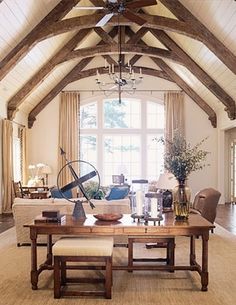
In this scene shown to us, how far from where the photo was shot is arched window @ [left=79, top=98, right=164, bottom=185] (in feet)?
41.6

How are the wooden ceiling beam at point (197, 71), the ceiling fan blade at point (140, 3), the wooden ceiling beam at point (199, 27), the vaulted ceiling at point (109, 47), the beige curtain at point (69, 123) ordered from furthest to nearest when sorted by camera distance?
the beige curtain at point (69, 123) < the wooden ceiling beam at point (197, 71) < the wooden ceiling beam at point (199, 27) < the vaulted ceiling at point (109, 47) < the ceiling fan blade at point (140, 3)

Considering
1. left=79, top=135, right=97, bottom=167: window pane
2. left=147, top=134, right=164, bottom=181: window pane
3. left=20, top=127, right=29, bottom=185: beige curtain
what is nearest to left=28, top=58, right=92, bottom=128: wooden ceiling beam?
left=20, top=127, right=29, bottom=185: beige curtain

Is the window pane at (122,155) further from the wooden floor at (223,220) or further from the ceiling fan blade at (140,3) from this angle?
the ceiling fan blade at (140,3)

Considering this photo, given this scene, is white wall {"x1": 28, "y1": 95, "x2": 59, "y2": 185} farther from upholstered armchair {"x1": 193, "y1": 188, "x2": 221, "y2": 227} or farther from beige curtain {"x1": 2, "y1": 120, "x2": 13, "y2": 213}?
upholstered armchair {"x1": 193, "y1": 188, "x2": 221, "y2": 227}

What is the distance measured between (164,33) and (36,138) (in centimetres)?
535

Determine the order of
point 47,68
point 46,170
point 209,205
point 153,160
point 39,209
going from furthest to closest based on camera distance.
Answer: point 153,160, point 46,170, point 47,68, point 209,205, point 39,209

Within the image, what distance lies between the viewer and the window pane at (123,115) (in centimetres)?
1275

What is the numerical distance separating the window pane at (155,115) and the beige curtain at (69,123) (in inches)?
89.7

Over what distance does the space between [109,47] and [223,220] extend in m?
4.93

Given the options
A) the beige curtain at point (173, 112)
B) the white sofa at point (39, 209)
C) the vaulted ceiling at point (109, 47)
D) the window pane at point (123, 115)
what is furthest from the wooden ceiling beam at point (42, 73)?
the white sofa at point (39, 209)

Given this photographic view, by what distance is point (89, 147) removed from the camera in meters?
12.7

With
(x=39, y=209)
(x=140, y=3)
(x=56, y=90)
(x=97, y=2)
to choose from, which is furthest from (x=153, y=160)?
(x=140, y=3)

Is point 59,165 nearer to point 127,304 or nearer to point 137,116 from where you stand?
point 137,116

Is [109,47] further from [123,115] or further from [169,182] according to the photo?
[169,182]
